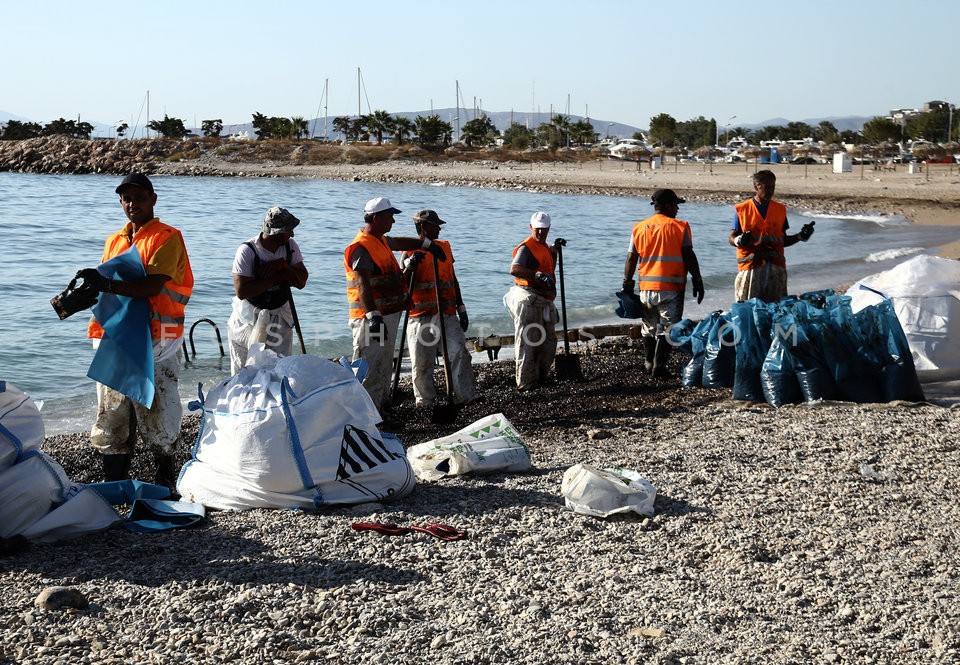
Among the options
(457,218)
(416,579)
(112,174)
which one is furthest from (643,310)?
(112,174)

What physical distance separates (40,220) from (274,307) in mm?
32211

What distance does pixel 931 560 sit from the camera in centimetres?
448

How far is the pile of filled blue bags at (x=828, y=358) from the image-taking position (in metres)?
7.41

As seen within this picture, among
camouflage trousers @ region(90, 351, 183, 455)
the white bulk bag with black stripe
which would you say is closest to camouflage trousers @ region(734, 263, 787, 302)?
the white bulk bag with black stripe

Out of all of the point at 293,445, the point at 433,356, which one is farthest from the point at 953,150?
the point at 293,445

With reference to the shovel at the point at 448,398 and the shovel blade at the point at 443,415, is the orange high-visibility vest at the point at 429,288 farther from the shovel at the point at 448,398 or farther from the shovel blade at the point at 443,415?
the shovel blade at the point at 443,415

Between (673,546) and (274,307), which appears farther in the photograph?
(274,307)

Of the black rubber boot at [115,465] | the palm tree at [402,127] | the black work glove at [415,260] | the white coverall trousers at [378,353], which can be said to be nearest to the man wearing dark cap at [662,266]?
the black work glove at [415,260]

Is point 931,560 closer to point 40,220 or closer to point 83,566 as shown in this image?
point 83,566

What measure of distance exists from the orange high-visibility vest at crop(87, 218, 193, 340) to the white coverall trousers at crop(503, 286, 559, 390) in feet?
11.7

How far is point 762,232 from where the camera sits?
9.34 meters

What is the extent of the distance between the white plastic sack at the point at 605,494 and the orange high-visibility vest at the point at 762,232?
4625mm

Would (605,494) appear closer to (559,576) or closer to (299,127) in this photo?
(559,576)

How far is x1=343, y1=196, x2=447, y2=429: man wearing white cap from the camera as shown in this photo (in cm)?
759
